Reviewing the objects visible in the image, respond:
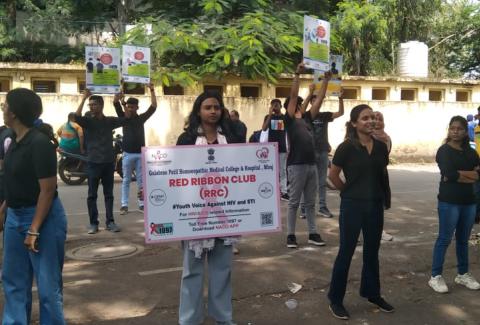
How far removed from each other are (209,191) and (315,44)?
2.51 metres

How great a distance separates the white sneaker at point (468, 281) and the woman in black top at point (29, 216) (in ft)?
12.1

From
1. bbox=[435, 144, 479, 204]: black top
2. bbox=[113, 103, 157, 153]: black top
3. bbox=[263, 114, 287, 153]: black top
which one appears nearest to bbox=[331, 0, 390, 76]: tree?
bbox=[263, 114, 287, 153]: black top

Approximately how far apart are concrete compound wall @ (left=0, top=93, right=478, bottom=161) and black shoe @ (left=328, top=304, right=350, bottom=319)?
12094mm

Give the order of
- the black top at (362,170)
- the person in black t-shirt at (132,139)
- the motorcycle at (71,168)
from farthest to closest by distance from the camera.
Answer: the motorcycle at (71,168)
the person in black t-shirt at (132,139)
the black top at (362,170)

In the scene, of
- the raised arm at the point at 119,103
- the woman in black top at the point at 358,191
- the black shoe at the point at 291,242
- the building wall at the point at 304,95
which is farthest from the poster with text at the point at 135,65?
the building wall at the point at 304,95

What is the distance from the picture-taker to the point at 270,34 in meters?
16.0

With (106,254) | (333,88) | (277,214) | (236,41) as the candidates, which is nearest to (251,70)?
(236,41)

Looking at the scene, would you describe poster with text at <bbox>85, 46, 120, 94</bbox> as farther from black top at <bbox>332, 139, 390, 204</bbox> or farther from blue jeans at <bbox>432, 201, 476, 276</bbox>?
blue jeans at <bbox>432, 201, 476, 276</bbox>

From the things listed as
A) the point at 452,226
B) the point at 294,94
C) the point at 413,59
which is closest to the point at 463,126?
the point at 452,226

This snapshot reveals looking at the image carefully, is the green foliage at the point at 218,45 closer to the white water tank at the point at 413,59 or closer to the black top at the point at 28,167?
the white water tank at the point at 413,59

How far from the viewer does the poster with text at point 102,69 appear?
6945 mm

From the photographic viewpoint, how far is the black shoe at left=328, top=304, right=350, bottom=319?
4156 millimetres

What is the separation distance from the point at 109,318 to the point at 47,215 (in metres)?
1.28

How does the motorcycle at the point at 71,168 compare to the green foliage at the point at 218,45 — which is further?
the green foliage at the point at 218,45
